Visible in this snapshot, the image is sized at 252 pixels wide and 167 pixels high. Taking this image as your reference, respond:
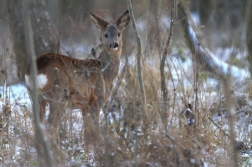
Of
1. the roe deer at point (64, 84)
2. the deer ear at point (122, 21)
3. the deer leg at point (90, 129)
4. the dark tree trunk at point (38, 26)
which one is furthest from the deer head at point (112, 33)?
the deer leg at point (90, 129)

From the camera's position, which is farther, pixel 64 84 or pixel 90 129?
pixel 64 84

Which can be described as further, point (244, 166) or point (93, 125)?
point (244, 166)

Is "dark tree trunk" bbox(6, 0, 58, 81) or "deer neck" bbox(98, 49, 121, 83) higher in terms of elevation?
"dark tree trunk" bbox(6, 0, 58, 81)

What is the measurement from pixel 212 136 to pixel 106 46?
6.66 ft

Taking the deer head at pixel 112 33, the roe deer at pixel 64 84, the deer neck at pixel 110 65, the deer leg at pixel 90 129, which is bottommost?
the deer leg at pixel 90 129

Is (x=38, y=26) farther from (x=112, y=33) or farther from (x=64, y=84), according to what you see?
(x=64, y=84)

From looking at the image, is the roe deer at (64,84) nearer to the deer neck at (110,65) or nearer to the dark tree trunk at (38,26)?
the deer neck at (110,65)

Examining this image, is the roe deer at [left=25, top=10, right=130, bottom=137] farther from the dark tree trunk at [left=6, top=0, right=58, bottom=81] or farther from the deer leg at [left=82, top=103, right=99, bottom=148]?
the dark tree trunk at [left=6, top=0, right=58, bottom=81]

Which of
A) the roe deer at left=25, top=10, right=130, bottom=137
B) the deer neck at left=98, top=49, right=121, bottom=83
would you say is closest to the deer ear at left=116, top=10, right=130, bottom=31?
the deer neck at left=98, top=49, right=121, bottom=83

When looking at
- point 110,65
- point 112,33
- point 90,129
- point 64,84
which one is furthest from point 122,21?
point 90,129

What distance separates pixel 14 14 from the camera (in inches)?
287

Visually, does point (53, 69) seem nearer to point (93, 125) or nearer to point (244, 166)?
point (93, 125)

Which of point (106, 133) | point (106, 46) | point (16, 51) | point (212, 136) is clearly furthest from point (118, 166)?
point (16, 51)

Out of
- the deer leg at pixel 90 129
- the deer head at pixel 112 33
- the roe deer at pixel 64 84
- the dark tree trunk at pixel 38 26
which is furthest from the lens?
the dark tree trunk at pixel 38 26
